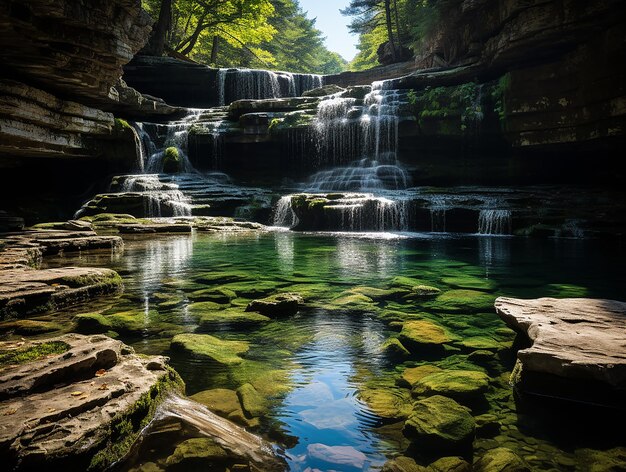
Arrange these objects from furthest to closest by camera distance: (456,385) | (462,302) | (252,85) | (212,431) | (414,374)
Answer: (252,85), (462,302), (414,374), (456,385), (212,431)

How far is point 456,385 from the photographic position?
2.68m

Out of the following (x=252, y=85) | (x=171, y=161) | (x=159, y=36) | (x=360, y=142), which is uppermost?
(x=159, y=36)

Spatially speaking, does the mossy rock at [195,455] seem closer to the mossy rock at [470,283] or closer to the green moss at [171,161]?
the mossy rock at [470,283]

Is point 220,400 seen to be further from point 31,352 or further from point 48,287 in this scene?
point 48,287

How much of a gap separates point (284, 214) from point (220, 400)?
50.0 feet

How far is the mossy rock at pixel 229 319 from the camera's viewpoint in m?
4.13

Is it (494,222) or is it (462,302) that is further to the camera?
(494,222)

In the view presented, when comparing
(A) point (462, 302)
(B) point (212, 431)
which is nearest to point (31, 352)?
(B) point (212, 431)

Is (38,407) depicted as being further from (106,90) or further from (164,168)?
(164,168)

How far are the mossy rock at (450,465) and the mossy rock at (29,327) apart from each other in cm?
336

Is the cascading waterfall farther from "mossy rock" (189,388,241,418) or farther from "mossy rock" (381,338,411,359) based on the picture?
"mossy rock" (189,388,241,418)

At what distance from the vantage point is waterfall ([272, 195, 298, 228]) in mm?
17484

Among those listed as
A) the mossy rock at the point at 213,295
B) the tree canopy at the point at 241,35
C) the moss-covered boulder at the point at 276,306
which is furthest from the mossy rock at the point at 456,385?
the tree canopy at the point at 241,35

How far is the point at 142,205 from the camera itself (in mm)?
17141
